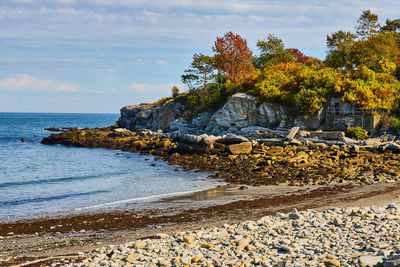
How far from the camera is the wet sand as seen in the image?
11305 millimetres

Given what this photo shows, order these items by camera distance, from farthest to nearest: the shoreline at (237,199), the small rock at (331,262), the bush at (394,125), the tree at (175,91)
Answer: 1. the tree at (175,91)
2. the bush at (394,125)
3. the shoreline at (237,199)
4. the small rock at (331,262)

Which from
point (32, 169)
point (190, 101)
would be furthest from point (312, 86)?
point (32, 169)

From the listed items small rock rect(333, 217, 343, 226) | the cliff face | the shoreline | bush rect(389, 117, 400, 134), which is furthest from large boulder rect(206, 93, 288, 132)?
small rock rect(333, 217, 343, 226)

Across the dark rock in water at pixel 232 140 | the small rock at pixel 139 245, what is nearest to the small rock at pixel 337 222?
the small rock at pixel 139 245

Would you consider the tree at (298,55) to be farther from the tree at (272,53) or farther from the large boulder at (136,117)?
the large boulder at (136,117)

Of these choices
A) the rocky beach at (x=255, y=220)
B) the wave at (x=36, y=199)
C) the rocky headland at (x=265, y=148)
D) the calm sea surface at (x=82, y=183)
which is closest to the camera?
the rocky beach at (x=255, y=220)

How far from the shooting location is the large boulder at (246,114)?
42188mm

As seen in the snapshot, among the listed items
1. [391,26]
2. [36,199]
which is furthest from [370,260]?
[391,26]

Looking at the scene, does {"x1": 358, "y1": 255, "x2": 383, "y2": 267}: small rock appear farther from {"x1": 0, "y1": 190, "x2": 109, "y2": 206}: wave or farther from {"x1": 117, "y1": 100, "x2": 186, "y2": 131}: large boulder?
{"x1": 117, "y1": 100, "x2": 186, "y2": 131}: large boulder

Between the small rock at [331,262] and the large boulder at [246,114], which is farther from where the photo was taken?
the large boulder at [246,114]

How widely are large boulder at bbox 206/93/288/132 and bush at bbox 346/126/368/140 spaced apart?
A: 7.74 metres

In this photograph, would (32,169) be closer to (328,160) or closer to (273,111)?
(328,160)

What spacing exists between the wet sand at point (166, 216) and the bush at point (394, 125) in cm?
1922

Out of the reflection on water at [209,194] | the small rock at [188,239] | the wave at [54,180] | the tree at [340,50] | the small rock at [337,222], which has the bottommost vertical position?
the wave at [54,180]
